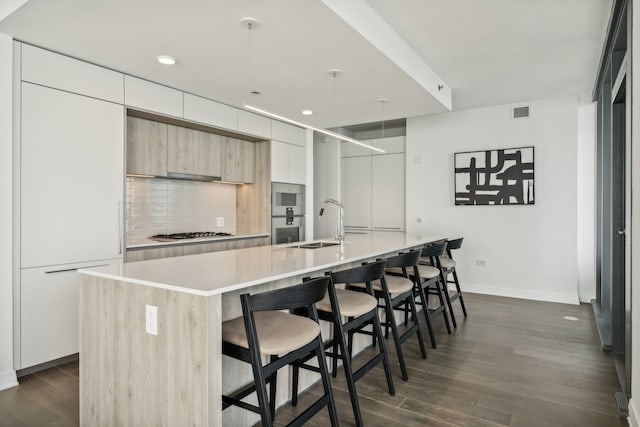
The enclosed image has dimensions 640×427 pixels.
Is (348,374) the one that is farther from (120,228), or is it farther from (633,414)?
(120,228)

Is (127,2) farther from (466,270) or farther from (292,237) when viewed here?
(466,270)

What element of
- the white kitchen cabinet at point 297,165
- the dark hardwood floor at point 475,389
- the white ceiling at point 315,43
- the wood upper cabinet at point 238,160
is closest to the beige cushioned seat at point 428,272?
the dark hardwood floor at point 475,389

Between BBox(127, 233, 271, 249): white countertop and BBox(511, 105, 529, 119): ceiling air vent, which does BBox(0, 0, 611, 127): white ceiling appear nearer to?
BBox(511, 105, 529, 119): ceiling air vent

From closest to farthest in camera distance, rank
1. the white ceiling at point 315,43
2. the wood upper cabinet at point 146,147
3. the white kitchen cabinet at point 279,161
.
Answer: the white ceiling at point 315,43
the wood upper cabinet at point 146,147
the white kitchen cabinet at point 279,161

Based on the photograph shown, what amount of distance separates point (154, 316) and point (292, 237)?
3.82 metres

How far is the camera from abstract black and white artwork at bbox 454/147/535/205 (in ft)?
16.8

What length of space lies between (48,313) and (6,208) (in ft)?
2.73

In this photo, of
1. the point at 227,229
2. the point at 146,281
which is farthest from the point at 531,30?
the point at 227,229

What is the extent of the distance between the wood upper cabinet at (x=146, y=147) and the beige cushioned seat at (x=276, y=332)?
2.56 m

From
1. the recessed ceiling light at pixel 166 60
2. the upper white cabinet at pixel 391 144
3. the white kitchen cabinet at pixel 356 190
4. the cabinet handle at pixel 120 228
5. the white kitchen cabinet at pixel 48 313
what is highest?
the recessed ceiling light at pixel 166 60

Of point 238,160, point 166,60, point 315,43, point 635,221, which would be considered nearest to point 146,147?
point 166,60

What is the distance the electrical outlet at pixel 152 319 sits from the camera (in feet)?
6.02

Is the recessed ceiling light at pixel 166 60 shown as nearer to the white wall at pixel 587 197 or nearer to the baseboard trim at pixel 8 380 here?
the baseboard trim at pixel 8 380

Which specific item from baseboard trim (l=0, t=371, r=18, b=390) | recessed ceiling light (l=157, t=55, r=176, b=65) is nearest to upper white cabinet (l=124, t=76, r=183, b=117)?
recessed ceiling light (l=157, t=55, r=176, b=65)
